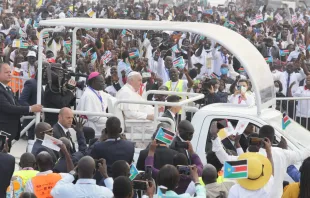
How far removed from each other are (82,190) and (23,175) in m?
1.01

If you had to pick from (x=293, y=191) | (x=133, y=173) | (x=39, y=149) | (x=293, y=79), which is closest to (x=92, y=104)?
(x=39, y=149)

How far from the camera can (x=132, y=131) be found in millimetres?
11438

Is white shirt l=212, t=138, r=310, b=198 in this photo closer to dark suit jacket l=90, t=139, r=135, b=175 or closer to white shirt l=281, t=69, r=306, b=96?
dark suit jacket l=90, t=139, r=135, b=175

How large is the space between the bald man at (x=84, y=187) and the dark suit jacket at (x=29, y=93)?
13.4 ft

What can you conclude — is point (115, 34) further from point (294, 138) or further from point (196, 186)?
point (196, 186)

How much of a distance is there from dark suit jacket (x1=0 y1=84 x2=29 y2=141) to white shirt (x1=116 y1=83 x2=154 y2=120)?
1.20 metres

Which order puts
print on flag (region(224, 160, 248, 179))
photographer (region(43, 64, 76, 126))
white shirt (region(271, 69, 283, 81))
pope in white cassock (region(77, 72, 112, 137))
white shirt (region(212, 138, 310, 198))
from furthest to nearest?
white shirt (region(271, 69, 283, 81)) → photographer (region(43, 64, 76, 126)) → pope in white cassock (region(77, 72, 112, 137)) → white shirt (region(212, 138, 310, 198)) → print on flag (region(224, 160, 248, 179))

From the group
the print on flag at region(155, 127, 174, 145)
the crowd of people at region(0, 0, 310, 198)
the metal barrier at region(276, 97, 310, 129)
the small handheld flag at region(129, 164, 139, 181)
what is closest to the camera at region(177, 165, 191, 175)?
the crowd of people at region(0, 0, 310, 198)

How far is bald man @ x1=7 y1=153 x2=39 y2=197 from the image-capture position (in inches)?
357

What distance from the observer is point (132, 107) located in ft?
38.7

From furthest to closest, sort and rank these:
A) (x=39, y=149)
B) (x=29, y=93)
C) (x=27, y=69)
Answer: (x=27, y=69) → (x=29, y=93) → (x=39, y=149)

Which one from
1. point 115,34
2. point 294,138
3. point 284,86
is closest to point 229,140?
point 294,138

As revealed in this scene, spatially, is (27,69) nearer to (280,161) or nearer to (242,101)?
(242,101)

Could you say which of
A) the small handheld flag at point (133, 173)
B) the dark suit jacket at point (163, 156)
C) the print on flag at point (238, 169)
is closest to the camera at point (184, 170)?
the small handheld flag at point (133, 173)
